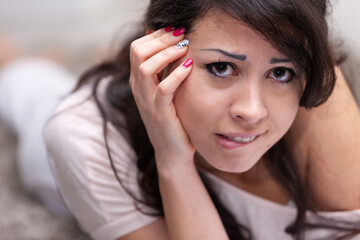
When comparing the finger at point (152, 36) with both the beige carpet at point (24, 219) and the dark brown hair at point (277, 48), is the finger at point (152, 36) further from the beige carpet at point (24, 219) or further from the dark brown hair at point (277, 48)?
the beige carpet at point (24, 219)

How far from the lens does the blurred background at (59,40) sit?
61.2 inches

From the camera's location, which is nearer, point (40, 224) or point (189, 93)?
point (189, 93)

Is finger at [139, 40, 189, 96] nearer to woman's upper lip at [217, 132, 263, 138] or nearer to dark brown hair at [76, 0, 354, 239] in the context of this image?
dark brown hair at [76, 0, 354, 239]

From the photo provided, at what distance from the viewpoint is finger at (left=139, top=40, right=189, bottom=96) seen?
0.96m

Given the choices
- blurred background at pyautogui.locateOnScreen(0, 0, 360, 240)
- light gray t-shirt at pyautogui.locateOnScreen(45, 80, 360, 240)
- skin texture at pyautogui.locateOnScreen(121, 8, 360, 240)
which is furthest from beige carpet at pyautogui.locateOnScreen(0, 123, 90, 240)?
skin texture at pyautogui.locateOnScreen(121, 8, 360, 240)

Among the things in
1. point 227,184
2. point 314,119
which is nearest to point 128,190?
point 227,184

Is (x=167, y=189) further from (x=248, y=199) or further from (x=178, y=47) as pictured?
(x=178, y=47)

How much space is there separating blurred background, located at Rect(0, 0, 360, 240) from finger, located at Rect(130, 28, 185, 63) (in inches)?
6.6

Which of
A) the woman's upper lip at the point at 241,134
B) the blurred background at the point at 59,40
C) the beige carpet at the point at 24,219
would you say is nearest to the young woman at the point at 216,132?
the woman's upper lip at the point at 241,134

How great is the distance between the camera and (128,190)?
48.0 inches

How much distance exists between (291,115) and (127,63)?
601 millimetres

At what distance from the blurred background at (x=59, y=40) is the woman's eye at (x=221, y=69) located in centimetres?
30

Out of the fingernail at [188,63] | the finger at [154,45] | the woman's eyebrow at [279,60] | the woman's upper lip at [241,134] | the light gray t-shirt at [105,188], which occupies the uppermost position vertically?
the finger at [154,45]

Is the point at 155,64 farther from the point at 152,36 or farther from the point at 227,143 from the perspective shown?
the point at 227,143
